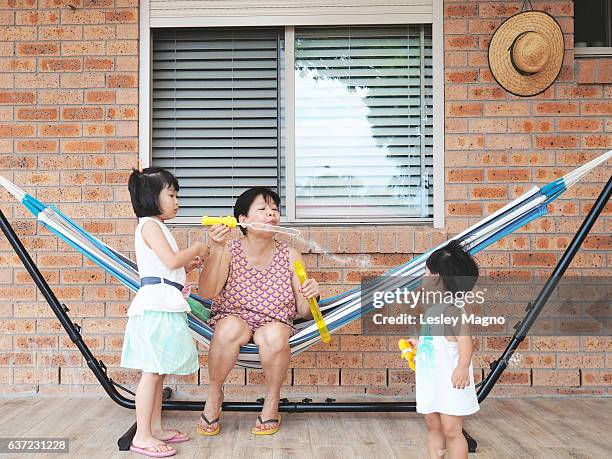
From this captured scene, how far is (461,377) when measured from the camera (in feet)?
6.73

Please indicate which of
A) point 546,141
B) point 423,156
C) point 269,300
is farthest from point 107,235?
point 546,141

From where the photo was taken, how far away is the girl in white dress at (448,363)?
2.08 m

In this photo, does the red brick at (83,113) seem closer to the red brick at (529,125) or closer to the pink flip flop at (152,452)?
the pink flip flop at (152,452)

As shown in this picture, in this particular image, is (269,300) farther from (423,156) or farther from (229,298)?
(423,156)

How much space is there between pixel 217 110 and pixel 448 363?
6.56 feet

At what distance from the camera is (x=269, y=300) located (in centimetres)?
291

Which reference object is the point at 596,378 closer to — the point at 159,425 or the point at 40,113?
the point at 159,425

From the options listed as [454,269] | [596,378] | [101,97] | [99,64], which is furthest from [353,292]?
[99,64]

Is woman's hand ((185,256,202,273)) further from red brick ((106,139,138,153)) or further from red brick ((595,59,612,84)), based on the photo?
red brick ((595,59,612,84))

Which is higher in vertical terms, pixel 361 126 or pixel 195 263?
pixel 361 126

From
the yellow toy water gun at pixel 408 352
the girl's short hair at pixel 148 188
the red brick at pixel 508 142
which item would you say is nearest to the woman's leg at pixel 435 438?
the yellow toy water gun at pixel 408 352

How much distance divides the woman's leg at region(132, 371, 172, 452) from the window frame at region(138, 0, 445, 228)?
1.13 metres

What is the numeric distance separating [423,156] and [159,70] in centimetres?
144

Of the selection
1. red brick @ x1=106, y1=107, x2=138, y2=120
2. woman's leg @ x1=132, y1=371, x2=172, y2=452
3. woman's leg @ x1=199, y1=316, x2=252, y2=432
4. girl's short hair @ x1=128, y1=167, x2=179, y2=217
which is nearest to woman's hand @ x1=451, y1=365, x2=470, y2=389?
woman's leg @ x1=199, y1=316, x2=252, y2=432
